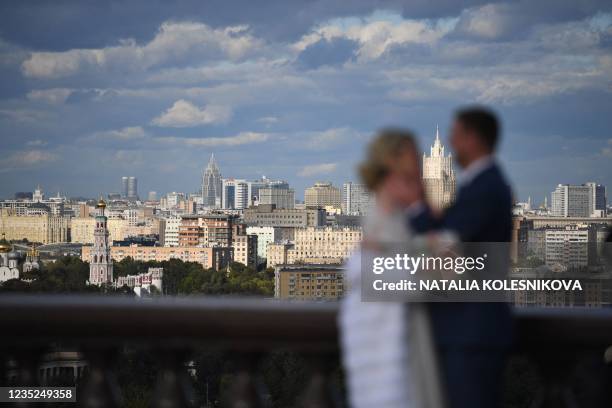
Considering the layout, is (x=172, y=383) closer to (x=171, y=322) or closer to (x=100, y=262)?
(x=171, y=322)

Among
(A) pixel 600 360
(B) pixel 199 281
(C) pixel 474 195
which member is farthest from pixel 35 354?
(B) pixel 199 281

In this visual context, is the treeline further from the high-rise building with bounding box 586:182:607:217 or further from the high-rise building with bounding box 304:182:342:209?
the high-rise building with bounding box 304:182:342:209

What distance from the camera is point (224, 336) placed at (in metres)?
1.53

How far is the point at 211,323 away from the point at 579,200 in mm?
60428

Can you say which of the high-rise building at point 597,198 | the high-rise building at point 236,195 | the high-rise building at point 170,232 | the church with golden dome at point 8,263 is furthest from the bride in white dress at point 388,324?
the high-rise building at point 236,195

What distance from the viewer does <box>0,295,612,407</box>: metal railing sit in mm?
1498

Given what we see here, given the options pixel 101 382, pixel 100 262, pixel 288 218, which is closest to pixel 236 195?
pixel 288 218

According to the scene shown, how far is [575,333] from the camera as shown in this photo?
1.50 metres

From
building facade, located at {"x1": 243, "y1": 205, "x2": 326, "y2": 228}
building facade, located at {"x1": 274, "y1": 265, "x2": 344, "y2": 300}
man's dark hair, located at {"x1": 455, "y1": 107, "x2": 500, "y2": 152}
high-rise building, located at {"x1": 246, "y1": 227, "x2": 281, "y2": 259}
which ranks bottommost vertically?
building facade, located at {"x1": 274, "y1": 265, "x2": 344, "y2": 300}

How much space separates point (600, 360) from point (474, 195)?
0.33 metres

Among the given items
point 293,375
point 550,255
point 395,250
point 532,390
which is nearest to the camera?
point 395,250

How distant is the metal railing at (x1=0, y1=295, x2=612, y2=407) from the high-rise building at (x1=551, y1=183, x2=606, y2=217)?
57082 millimetres

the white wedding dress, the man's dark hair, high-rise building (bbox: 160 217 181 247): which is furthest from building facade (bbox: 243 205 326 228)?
the white wedding dress

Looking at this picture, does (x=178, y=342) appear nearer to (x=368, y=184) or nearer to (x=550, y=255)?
(x=368, y=184)
